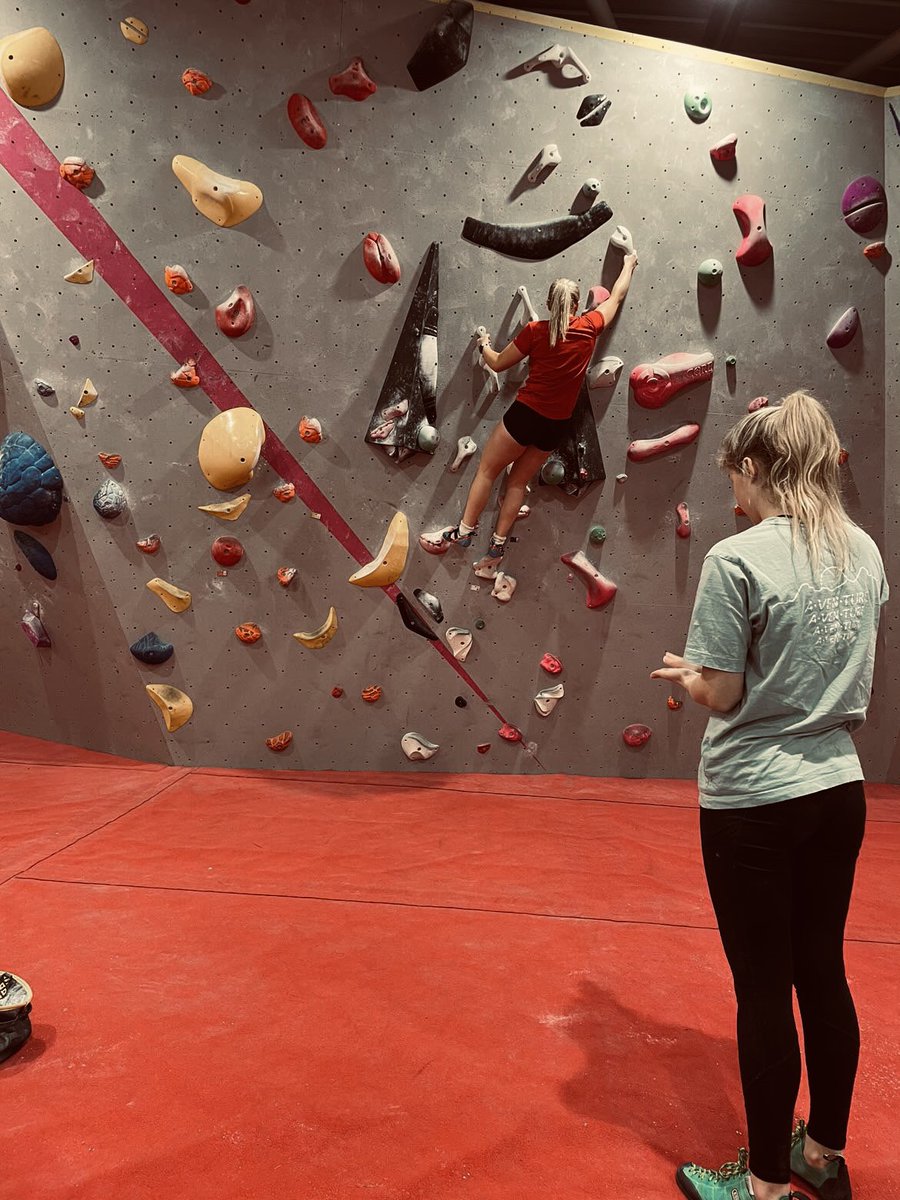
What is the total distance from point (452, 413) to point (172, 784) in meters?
2.14

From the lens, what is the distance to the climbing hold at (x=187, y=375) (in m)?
3.70

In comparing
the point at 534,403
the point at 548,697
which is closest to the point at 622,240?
the point at 534,403

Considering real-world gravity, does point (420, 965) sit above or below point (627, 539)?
below

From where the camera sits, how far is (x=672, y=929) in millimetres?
2500

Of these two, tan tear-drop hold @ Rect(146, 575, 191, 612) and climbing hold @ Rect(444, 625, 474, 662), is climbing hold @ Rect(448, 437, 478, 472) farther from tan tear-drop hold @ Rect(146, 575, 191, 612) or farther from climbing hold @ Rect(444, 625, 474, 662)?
tan tear-drop hold @ Rect(146, 575, 191, 612)

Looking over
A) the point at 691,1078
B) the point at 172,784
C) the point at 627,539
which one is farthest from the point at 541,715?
the point at 691,1078

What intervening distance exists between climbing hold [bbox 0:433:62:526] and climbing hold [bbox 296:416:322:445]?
1.16 metres

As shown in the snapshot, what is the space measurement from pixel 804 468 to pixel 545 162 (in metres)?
2.93

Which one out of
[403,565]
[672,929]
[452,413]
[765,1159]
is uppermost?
[452,413]

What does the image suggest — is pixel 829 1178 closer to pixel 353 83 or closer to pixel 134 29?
pixel 353 83

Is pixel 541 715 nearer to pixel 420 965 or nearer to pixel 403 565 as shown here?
pixel 403 565

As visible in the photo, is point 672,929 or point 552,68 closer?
point 672,929

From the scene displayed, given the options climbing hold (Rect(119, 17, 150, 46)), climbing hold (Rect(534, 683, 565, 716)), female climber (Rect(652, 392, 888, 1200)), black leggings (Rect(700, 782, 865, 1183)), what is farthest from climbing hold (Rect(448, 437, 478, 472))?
black leggings (Rect(700, 782, 865, 1183))

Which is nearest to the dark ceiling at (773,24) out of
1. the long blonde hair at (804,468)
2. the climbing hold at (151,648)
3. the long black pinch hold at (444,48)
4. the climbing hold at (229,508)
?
the long black pinch hold at (444,48)
